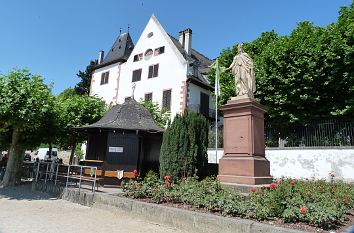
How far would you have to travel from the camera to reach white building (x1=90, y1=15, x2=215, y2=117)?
28.4 metres

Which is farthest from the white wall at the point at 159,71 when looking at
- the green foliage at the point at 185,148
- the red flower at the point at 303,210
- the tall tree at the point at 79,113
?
the red flower at the point at 303,210

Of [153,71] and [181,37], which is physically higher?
[181,37]

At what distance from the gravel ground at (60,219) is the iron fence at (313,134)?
43.8 feet

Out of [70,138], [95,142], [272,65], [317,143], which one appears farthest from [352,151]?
[70,138]

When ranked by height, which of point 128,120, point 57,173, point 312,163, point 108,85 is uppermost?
point 108,85

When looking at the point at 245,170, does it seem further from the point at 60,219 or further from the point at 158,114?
the point at 158,114

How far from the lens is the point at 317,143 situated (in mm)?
17594

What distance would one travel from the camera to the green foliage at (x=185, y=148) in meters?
12.7

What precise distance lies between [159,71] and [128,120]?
50.7 feet

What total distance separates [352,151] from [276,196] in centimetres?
1170

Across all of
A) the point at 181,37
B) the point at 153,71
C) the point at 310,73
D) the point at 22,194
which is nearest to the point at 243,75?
the point at 310,73

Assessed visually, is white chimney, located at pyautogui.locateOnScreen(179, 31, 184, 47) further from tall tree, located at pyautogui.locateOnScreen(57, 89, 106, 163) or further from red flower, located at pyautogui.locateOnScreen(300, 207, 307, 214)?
red flower, located at pyautogui.locateOnScreen(300, 207, 307, 214)

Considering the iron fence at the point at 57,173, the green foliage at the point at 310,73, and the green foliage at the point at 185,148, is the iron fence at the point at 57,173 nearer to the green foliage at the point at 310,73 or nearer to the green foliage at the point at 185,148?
the green foliage at the point at 185,148

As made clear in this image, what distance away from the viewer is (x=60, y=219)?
8.02 metres
